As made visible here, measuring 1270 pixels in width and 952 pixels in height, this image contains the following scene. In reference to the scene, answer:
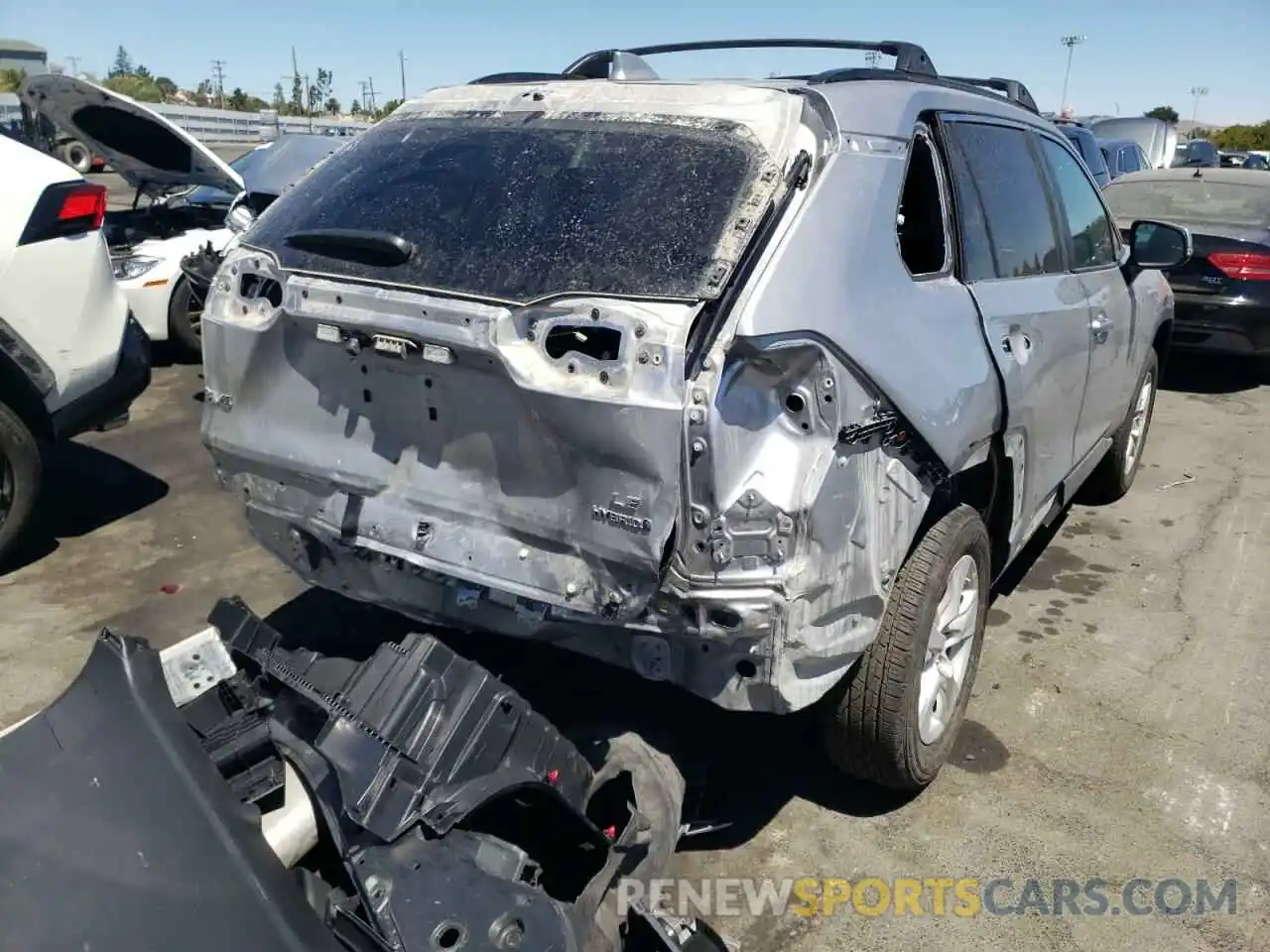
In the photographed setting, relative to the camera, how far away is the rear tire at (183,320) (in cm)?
736

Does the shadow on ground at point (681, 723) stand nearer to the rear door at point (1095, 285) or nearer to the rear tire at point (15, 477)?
the rear tire at point (15, 477)

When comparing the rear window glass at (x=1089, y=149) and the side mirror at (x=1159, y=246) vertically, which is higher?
the side mirror at (x=1159, y=246)

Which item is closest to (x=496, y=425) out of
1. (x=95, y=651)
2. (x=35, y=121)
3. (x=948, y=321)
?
(x=95, y=651)

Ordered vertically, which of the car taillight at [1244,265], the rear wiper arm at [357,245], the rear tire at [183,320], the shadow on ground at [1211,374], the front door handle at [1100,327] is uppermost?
the rear wiper arm at [357,245]

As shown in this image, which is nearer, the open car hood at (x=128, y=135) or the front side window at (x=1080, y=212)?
the front side window at (x=1080, y=212)

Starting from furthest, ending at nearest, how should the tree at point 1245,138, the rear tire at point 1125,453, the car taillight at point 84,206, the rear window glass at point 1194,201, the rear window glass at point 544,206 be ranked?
the tree at point 1245,138, the rear window glass at point 1194,201, the rear tire at point 1125,453, the car taillight at point 84,206, the rear window glass at point 544,206

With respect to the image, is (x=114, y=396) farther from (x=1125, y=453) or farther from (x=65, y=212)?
(x=1125, y=453)

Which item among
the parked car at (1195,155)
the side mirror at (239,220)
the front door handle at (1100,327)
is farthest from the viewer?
the parked car at (1195,155)

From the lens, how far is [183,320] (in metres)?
7.46

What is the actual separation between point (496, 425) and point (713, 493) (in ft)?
1.90

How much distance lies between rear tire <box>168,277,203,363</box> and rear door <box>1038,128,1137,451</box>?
19.5ft

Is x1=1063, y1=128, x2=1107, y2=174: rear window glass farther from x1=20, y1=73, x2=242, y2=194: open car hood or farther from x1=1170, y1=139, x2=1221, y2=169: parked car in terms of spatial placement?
x1=20, y1=73, x2=242, y2=194: open car hood

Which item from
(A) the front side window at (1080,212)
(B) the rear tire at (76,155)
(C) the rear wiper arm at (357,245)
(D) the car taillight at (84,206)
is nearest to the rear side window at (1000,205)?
(A) the front side window at (1080,212)

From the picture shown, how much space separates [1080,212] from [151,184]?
6664 millimetres
